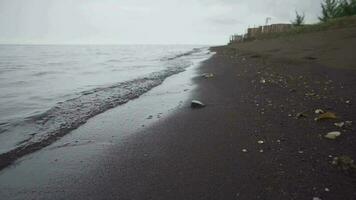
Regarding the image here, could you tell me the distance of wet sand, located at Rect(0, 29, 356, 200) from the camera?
359 cm

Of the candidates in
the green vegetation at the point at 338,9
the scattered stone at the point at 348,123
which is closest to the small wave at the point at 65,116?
the scattered stone at the point at 348,123

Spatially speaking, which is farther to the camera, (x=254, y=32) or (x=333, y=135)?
(x=254, y=32)

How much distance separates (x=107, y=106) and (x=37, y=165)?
4.50 m

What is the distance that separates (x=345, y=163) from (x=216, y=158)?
5.77ft

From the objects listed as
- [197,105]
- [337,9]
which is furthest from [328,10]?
[197,105]

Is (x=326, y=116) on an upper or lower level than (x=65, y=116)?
upper

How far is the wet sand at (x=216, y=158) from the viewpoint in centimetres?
359

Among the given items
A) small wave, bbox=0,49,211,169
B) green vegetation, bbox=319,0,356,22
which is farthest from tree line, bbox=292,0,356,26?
small wave, bbox=0,49,211,169

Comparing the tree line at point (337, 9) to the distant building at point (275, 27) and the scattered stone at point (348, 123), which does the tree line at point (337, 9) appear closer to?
the distant building at point (275, 27)

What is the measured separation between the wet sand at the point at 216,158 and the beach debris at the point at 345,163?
0.14ft

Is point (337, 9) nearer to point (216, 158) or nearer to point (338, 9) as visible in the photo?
point (338, 9)

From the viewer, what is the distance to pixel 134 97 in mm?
10742

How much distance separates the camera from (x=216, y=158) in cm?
448

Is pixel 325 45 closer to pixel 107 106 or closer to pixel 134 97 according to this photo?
pixel 134 97
